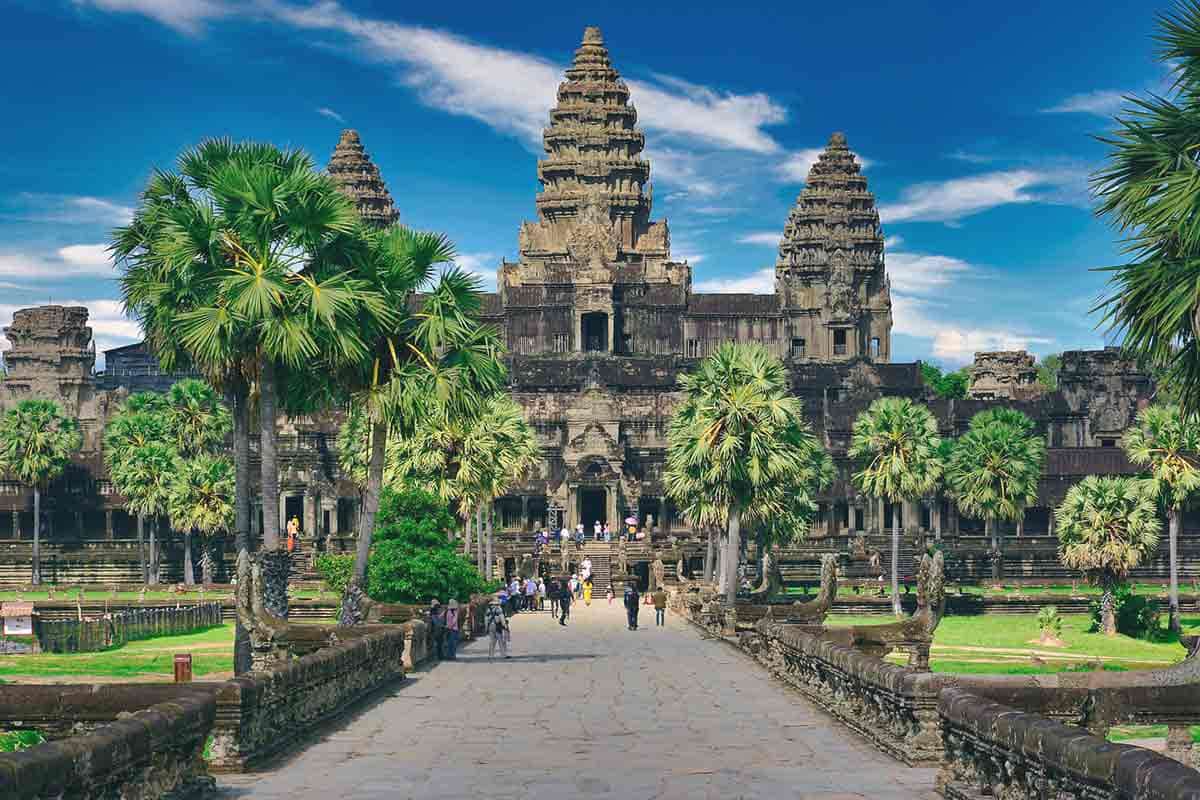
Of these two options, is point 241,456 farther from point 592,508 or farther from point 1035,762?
point 592,508

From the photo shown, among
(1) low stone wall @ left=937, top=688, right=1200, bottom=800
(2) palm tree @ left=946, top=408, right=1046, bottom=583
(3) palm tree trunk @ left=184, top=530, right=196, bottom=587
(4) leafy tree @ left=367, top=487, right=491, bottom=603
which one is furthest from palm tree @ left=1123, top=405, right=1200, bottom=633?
(1) low stone wall @ left=937, top=688, right=1200, bottom=800

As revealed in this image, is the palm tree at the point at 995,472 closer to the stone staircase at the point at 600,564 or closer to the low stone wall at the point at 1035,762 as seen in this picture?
the stone staircase at the point at 600,564

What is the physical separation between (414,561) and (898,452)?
33.7 metres

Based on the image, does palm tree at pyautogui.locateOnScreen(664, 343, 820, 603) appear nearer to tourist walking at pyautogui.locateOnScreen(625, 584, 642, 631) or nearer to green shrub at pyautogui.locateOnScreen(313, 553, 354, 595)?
tourist walking at pyautogui.locateOnScreen(625, 584, 642, 631)

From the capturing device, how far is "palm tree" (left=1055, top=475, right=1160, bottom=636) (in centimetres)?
6894

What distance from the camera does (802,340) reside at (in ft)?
408

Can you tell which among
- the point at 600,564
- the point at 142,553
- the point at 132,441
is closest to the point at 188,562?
the point at 142,553

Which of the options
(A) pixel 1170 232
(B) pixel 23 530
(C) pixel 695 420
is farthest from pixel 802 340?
(A) pixel 1170 232

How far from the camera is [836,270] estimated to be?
128m

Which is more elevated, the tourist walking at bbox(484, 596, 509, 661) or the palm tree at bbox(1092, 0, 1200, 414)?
the palm tree at bbox(1092, 0, 1200, 414)

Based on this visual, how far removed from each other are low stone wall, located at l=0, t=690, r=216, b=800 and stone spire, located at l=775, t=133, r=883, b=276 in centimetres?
11803

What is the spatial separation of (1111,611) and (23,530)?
233ft

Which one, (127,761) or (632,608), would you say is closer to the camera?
(127,761)

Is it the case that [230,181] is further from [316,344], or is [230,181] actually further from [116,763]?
[116,763]
